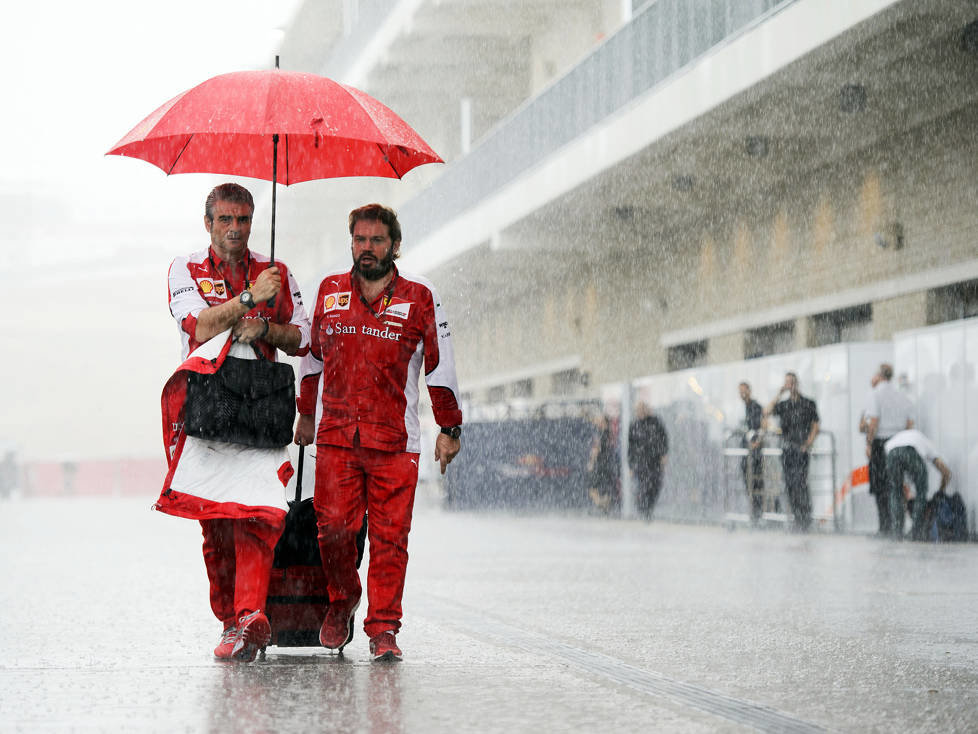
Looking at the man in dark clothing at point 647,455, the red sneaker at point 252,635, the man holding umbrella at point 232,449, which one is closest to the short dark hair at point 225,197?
the man holding umbrella at point 232,449

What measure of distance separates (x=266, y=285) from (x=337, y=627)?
52.2 inches

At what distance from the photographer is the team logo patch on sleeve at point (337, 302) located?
261 inches

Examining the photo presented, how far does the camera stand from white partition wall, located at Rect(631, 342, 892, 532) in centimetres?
1770

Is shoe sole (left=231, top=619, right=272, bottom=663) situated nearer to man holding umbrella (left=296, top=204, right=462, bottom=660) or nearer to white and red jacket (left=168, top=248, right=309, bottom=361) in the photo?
man holding umbrella (left=296, top=204, right=462, bottom=660)

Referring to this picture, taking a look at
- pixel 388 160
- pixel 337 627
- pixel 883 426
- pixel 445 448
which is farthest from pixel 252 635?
pixel 883 426

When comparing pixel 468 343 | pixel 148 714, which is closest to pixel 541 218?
pixel 468 343

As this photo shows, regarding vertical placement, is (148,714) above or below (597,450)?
below

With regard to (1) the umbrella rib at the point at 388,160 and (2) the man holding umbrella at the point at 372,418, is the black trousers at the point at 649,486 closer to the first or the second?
(1) the umbrella rib at the point at 388,160

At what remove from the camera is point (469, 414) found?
27891mm

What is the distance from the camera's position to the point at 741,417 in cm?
1998

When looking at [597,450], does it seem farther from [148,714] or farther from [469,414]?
[148,714]

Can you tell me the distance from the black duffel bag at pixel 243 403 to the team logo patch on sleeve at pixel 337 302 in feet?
1.03

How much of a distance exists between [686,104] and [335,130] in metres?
12.2

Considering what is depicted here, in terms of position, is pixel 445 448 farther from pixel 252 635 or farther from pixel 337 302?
pixel 252 635
